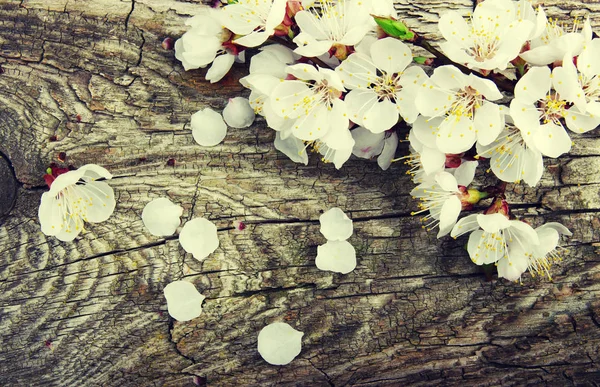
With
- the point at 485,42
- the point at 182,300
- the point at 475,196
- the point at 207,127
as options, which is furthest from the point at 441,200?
the point at 182,300

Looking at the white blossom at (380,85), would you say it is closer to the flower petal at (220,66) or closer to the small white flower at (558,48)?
the small white flower at (558,48)

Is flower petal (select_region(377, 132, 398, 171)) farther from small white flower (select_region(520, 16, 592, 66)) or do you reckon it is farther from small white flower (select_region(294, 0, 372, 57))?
small white flower (select_region(520, 16, 592, 66))

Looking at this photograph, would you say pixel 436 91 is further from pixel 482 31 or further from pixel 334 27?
pixel 334 27

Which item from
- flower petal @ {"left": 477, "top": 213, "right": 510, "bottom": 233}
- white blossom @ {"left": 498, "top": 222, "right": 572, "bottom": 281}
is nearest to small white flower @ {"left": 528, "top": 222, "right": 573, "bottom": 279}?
white blossom @ {"left": 498, "top": 222, "right": 572, "bottom": 281}

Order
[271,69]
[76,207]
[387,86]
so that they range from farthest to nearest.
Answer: [76,207], [271,69], [387,86]

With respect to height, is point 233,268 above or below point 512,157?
below

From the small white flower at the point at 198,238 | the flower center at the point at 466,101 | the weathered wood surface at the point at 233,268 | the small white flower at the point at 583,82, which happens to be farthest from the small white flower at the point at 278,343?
the small white flower at the point at 583,82

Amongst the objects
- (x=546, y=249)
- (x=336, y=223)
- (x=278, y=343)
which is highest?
(x=336, y=223)
